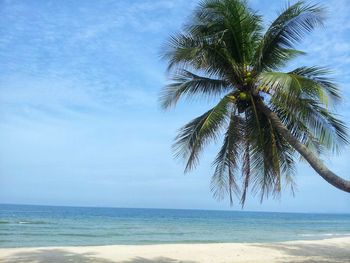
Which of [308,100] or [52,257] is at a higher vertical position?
[308,100]

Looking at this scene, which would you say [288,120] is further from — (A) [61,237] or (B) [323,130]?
(A) [61,237]

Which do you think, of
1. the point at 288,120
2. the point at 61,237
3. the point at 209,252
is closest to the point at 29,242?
the point at 61,237

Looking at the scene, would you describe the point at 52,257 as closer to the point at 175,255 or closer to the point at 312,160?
the point at 175,255

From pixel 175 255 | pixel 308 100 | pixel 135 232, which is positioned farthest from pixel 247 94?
pixel 135 232

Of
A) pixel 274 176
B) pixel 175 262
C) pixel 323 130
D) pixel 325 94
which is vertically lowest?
pixel 175 262

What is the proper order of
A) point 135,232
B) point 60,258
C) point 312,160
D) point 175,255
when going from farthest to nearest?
point 135,232 < point 175,255 < point 60,258 < point 312,160

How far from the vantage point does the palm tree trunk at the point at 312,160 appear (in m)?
8.13

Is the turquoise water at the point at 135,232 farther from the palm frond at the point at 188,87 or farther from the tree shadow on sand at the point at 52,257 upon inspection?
the palm frond at the point at 188,87

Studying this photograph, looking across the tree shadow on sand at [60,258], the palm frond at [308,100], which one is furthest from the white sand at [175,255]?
the palm frond at [308,100]

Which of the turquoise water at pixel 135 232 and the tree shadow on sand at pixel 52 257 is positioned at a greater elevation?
the turquoise water at pixel 135 232

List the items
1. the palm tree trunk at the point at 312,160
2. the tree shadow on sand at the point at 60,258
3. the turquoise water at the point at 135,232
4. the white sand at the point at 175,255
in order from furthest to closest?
1. the turquoise water at the point at 135,232
2. the white sand at the point at 175,255
3. the tree shadow on sand at the point at 60,258
4. the palm tree trunk at the point at 312,160

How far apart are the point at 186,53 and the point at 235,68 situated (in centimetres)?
110

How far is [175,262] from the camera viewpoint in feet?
41.9

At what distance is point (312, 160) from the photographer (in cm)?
861
